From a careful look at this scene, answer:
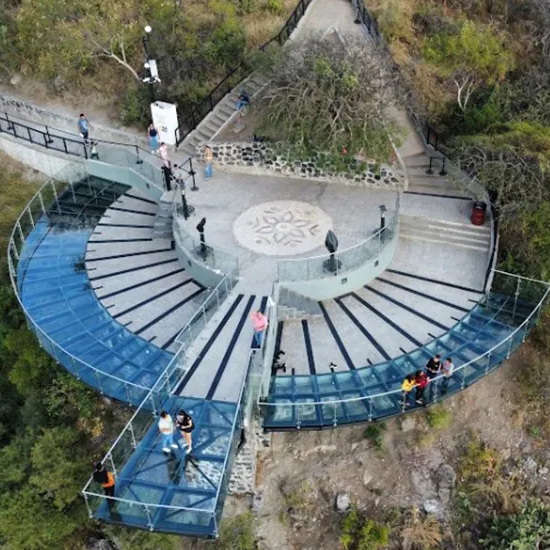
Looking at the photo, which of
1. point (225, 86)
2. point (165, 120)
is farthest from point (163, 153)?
point (225, 86)

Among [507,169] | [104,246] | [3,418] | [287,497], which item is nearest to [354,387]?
[287,497]

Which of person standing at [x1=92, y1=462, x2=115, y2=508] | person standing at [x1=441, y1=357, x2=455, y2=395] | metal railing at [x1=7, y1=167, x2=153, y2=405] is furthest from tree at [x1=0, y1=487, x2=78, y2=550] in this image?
person standing at [x1=441, y1=357, x2=455, y2=395]

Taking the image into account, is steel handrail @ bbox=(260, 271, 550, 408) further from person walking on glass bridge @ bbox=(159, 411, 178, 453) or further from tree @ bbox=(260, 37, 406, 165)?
tree @ bbox=(260, 37, 406, 165)

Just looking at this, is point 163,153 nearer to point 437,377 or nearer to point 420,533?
point 437,377

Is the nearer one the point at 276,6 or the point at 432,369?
the point at 432,369

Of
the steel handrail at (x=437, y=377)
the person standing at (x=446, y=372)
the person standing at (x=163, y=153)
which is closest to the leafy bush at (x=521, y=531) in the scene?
the person standing at (x=446, y=372)

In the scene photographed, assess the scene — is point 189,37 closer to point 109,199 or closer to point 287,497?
point 109,199

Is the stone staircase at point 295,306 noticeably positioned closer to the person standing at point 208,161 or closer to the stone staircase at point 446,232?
the stone staircase at point 446,232

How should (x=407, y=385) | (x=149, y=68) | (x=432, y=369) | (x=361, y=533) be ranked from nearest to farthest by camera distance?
(x=407, y=385) < (x=432, y=369) < (x=361, y=533) < (x=149, y=68)
